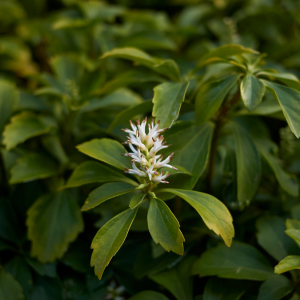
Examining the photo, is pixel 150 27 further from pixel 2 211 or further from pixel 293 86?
pixel 2 211

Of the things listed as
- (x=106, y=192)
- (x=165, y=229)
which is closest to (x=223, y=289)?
(x=165, y=229)

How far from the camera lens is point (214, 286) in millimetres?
806

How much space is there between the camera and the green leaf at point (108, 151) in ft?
2.40

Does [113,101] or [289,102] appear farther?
[113,101]

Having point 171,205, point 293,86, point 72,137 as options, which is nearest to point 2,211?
point 72,137

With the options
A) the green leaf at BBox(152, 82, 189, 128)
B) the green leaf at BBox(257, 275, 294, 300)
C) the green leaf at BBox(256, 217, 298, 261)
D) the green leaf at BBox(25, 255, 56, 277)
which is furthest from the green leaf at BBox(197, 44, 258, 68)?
the green leaf at BBox(25, 255, 56, 277)

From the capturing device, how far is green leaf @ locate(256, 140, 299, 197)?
887 mm

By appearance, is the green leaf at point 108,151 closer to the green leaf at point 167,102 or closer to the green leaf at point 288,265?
the green leaf at point 167,102

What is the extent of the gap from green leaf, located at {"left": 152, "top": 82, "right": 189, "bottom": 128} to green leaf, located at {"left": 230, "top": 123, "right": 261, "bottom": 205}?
25 cm

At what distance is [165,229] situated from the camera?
632 mm

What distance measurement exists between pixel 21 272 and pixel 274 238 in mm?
824

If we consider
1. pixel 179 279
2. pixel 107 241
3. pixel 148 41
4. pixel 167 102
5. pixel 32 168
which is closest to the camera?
pixel 107 241

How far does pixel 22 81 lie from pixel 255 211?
4.81 ft

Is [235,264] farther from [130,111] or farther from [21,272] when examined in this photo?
[21,272]
